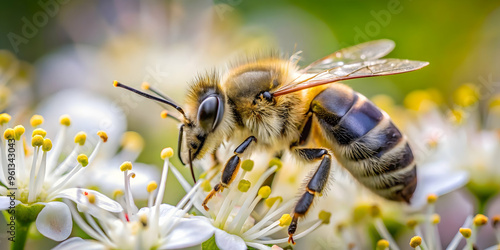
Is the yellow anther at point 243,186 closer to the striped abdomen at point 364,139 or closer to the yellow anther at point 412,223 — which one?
the striped abdomen at point 364,139

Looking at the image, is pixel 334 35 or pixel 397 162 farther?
pixel 334 35

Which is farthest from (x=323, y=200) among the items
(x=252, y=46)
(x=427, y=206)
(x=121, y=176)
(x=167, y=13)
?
(x=167, y=13)

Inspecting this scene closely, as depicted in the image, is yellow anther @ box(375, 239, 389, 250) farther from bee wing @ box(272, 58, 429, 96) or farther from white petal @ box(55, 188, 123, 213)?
white petal @ box(55, 188, 123, 213)

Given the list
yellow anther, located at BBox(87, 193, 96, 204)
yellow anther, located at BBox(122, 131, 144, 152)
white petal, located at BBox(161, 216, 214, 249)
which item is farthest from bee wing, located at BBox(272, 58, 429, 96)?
yellow anther, located at BBox(122, 131, 144, 152)

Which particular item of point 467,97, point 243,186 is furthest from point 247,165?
point 467,97

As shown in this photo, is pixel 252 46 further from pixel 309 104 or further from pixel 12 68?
pixel 309 104

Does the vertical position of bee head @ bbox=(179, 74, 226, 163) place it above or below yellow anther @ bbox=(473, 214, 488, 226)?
above
